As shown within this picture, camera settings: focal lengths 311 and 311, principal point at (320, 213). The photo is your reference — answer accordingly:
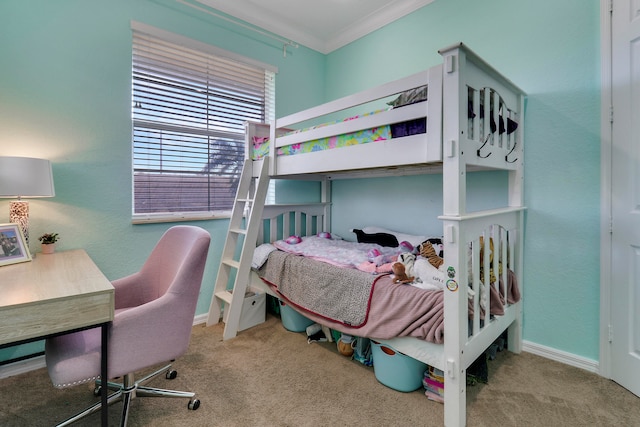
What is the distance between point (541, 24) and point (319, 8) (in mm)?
1741

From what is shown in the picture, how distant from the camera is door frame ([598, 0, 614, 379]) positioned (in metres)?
1.75

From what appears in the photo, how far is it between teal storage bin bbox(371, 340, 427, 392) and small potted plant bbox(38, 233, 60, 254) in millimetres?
2017

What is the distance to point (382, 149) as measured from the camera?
1653mm

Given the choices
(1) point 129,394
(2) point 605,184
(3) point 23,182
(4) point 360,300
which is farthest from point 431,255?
(3) point 23,182

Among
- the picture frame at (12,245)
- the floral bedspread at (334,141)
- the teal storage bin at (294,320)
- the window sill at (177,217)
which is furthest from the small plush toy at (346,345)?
the picture frame at (12,245)

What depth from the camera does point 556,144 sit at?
1962 mm

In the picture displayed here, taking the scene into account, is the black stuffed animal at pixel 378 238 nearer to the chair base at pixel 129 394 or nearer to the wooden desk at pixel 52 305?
the chair base at pixel 129 394

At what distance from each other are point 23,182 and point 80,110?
2.24 feet

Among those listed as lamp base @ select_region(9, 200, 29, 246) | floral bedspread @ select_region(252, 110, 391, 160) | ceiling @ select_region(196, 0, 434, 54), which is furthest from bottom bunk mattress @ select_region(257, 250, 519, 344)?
ceiling @ select_region(196, 0, 434, 54)

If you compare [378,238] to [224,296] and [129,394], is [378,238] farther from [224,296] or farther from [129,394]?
[129,394]

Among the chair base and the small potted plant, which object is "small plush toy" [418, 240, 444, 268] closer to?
the chair base

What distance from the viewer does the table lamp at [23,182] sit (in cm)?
158

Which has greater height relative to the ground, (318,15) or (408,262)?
(318,15)

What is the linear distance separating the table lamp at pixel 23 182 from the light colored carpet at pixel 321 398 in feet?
3.08
